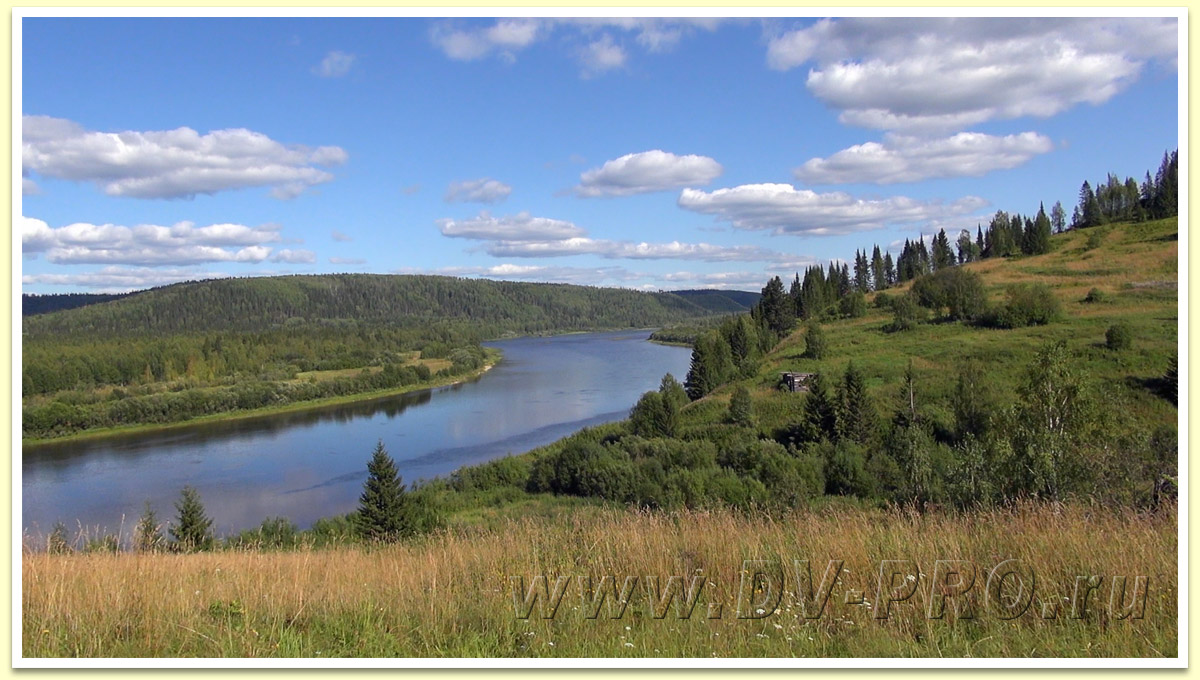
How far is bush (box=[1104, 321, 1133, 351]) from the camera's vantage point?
1995 cm

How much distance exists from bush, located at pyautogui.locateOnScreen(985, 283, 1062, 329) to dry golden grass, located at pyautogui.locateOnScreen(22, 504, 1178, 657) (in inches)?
1033

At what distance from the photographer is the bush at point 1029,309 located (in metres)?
25.8

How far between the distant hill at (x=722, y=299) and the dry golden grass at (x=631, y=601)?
128207mm

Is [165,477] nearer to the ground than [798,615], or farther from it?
nearer to the ground

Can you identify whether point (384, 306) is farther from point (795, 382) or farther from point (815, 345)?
point (795, 382)

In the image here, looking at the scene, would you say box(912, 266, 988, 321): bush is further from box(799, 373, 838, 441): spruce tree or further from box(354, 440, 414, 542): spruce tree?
box(354, 440, 414, 542): spruce tree

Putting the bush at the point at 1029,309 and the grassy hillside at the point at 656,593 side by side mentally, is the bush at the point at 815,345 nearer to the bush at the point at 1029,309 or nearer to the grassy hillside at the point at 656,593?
the bush at the point at 1029,309

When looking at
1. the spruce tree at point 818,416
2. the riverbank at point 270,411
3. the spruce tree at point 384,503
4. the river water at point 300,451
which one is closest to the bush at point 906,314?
the spruce tree at point 818,416

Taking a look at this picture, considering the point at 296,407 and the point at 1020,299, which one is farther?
the point at 296,407

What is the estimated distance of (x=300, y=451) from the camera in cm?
2783
